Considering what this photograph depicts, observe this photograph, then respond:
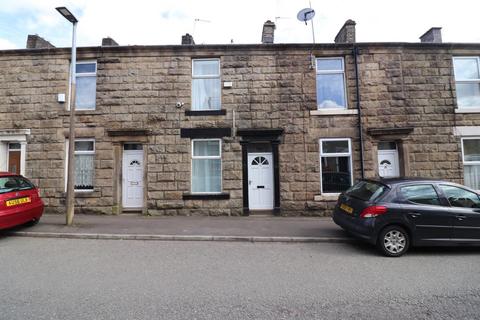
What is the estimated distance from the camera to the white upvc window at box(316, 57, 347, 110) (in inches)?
411

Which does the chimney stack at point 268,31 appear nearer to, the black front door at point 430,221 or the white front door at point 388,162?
the white front door at point 388,162

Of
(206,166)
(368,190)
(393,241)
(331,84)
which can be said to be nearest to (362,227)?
(393,241)

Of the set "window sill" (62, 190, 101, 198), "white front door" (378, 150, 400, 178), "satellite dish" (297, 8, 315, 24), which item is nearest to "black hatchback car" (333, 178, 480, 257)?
"white front door" (378, 150, 400, 178)

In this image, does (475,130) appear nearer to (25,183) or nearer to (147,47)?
(147,47)

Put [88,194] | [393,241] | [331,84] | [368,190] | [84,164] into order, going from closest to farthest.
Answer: [393,241], [368,190], [88,194], [84,164], [331,84]

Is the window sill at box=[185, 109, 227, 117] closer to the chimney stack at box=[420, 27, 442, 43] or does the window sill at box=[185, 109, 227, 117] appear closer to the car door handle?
the car door handle

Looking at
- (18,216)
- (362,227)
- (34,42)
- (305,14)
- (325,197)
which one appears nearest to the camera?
(362,227)

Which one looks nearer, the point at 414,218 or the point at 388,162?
the point at 414,218

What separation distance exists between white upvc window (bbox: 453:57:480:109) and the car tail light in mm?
7532

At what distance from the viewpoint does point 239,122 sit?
10148mm

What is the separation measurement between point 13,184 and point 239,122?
6.97 m

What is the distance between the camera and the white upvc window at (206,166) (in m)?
10.2

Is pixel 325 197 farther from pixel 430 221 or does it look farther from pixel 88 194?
pixel 88 194

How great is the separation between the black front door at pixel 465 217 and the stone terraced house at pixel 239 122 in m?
3.95
